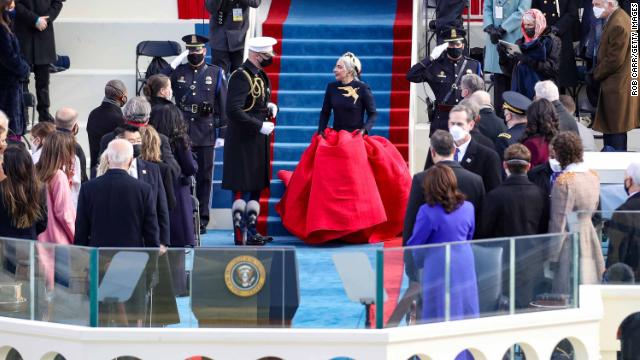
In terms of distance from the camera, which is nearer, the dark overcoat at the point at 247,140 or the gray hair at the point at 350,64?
the dark overcoat at the point at 247,140

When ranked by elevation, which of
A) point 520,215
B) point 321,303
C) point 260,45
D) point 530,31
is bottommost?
point 321,303

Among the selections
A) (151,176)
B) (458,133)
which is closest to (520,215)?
(458,133)

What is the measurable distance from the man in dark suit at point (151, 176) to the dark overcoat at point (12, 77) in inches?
146

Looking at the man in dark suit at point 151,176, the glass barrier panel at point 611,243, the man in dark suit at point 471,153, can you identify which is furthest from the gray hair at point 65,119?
the glass barrier panel at point 611,243

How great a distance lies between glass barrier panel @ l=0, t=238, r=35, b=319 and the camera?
11508 millimetres

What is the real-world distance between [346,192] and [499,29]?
→ 10.6ft

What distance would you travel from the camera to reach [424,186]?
37.4 ft

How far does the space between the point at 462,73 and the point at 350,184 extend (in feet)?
6.10

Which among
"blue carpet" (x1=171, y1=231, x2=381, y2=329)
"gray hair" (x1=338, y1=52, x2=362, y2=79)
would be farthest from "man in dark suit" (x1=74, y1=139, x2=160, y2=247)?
"gray hair" (x1=338, y1=52, x2=362, y2=79)

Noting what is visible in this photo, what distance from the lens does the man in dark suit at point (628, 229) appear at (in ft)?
39.6

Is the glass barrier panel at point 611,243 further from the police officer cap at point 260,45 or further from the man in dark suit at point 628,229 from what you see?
the police officer cap at point 260,45

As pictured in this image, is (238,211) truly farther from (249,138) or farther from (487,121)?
(487,121)

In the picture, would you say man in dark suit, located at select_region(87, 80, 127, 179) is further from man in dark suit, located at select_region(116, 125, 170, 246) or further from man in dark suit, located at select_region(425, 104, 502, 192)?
man in dark suit, located at select_region(425, 104, 502, 192)

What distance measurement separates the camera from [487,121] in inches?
546
